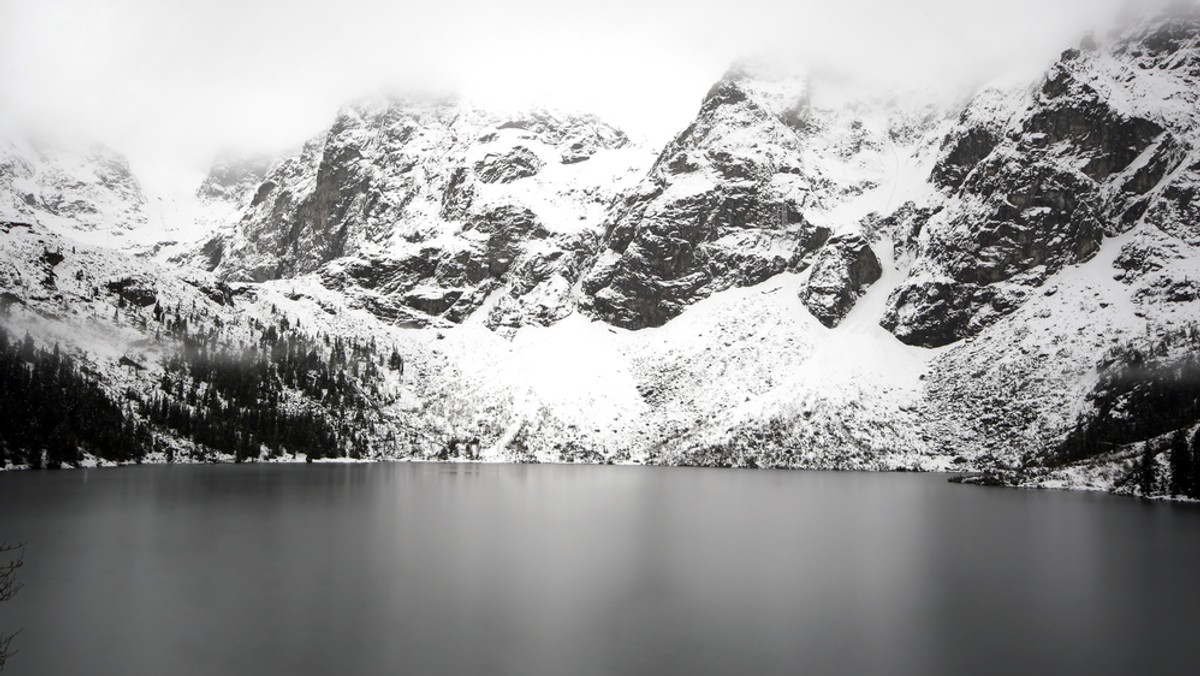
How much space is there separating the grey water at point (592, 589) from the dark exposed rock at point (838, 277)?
111365mm

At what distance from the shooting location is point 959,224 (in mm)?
172500

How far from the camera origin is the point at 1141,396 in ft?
368

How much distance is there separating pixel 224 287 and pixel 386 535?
169 meters

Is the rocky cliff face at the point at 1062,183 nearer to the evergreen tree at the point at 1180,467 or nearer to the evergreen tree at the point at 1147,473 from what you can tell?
the evergreen tree at the point at 1147,473

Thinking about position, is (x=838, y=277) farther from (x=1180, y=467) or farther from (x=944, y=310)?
(x=1180, y=467)

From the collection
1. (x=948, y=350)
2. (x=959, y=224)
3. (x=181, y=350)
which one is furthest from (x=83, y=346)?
(x=959, y=224)

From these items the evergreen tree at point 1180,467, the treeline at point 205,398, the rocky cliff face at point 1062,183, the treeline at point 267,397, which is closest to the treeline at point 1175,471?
the evergreen tree at point 1180,467

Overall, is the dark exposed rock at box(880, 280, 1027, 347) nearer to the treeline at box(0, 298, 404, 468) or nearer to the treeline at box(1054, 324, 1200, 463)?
the treeline at box(1054, 324, 1200, 463)

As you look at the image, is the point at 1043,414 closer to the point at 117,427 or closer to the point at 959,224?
the point at 959,224

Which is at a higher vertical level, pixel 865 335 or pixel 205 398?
pixel 865 335

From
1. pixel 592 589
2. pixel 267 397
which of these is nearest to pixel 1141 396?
pixel 592 589

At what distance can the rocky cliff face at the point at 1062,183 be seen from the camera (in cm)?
15388

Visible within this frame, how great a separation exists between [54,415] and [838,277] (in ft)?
515

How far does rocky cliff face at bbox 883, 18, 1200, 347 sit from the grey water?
100 meters
